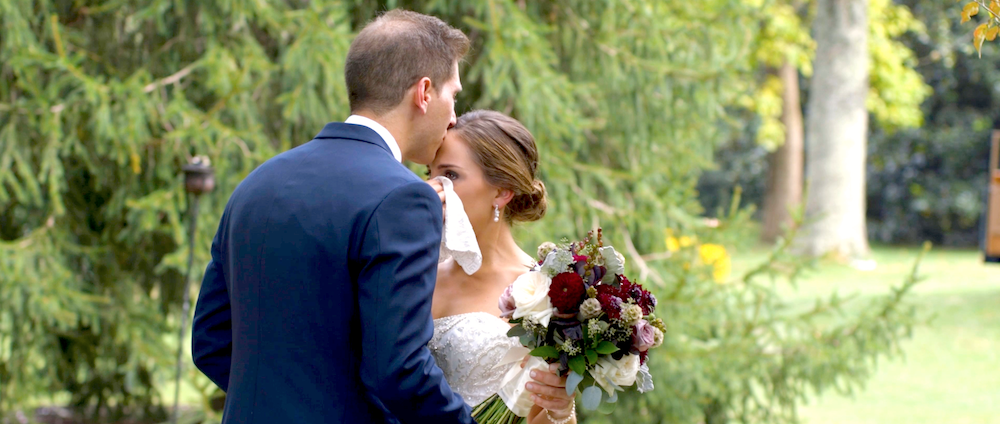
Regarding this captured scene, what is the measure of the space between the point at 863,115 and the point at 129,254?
1564cm

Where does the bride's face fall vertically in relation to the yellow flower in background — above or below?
above

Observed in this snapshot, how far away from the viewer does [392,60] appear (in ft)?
7.09

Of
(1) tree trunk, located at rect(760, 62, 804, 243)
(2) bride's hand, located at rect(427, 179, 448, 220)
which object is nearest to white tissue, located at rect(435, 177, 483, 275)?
(2) bride's hand, located at rect(427, 179, 448, 220)

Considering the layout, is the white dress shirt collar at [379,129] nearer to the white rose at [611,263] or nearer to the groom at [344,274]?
the groom at [344,274]

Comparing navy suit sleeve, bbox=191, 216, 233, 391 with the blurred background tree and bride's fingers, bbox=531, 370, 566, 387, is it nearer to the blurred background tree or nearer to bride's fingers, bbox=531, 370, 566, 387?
bride's fingers, bbox=531, 370, 566, 387

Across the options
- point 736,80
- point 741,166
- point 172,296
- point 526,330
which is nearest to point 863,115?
point 741,166

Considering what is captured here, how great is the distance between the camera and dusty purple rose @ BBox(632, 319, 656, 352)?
2.21 m

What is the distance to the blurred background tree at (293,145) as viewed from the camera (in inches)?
207

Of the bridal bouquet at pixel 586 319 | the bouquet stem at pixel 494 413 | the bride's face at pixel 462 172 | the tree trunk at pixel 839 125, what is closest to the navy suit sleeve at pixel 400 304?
the bridal bouquet at pixel 586 319

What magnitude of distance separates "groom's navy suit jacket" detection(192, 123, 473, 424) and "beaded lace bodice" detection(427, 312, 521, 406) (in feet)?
2.01

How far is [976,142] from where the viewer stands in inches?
926

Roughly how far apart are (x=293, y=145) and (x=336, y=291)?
4.02 m

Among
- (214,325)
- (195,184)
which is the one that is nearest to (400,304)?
(214,325)

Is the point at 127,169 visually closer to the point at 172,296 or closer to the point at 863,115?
the point at 172,296
